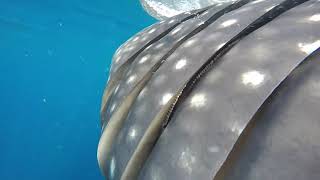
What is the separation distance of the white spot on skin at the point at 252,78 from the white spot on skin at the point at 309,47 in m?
0.16

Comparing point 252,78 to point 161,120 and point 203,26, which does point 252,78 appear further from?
point 203,26

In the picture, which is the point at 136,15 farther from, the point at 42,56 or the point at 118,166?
the point at 118,166

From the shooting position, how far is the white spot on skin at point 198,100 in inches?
50.9

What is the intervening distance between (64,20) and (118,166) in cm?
1452

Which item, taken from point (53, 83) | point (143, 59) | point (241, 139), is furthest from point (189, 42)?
point (53, 83)

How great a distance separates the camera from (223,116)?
3.93 feet

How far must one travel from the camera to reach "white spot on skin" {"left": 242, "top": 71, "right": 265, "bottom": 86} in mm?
1208

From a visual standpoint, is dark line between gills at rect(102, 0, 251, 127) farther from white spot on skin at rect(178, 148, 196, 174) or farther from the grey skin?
white spot on skin at rect(178, 148, 196, 174)

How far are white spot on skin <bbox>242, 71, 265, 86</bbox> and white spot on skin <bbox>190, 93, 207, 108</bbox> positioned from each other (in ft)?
0.49

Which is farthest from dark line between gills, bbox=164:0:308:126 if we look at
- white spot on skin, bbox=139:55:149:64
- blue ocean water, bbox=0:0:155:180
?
blue ocean water, bbox=0:0:155:180

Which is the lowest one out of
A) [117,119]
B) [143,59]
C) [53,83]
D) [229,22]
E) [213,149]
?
[53,83]

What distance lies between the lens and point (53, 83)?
11.5 metres

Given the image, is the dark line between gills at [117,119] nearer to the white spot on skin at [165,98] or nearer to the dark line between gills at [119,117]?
the dark line between gills at [119,117]

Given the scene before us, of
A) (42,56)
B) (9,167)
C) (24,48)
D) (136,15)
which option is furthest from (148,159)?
(24,48)
